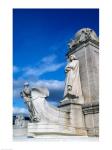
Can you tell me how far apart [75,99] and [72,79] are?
43cm

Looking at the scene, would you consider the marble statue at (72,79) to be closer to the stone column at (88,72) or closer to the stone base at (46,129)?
the stone column at (88,72)

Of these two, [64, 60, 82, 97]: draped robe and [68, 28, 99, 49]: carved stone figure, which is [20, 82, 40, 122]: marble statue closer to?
[64, 60, 82, 97]: draped robe

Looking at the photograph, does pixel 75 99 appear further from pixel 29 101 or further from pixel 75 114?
pixel 29 101

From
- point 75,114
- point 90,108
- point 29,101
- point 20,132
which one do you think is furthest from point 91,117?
point 20,132

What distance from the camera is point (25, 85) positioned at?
754 centimetres

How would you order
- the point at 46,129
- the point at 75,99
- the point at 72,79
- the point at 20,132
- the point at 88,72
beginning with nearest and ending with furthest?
the point at 46,129, the point at 20,132, the point at 75,99, the point at 72,79, the point at 88,72

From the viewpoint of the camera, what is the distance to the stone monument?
24.3ft

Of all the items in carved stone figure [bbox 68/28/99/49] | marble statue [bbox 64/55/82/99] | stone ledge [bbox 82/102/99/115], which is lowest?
stone ledge [bbox 82/102/99/115]

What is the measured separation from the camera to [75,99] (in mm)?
7961

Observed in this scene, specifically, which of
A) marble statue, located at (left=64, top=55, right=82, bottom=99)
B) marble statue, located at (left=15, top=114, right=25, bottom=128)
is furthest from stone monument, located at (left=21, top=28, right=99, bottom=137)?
marble statue, located at (left=15, top=114, right=25, bottom=128)

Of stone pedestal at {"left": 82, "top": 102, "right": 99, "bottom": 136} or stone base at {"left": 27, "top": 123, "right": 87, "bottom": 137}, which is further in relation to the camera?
stone pedestal at {"left": 82, "top": 102, "right": 99, "bottom": 136}

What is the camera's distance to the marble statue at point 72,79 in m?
7.96
